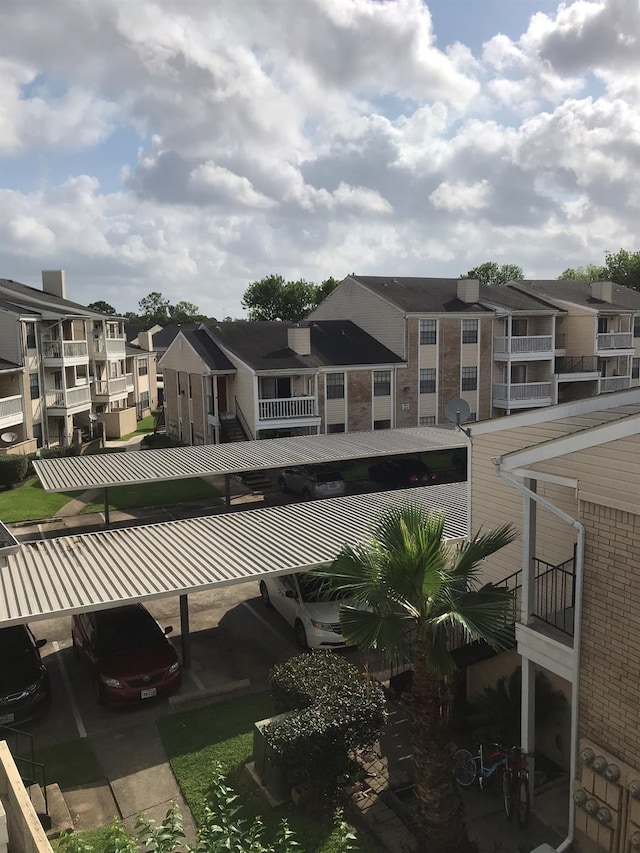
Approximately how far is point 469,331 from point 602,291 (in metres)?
13.8

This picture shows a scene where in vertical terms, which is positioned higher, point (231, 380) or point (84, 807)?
point (231, 380)

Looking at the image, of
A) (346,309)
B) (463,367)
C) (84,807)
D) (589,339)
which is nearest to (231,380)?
(346,309)

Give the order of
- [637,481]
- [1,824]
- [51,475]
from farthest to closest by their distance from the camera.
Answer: [51,475] → [637,481] → [1,824]

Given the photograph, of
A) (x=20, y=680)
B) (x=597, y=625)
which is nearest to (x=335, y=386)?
(x=20, y=680)

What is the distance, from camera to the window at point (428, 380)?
132 feet

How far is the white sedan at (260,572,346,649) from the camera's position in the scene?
578 inches

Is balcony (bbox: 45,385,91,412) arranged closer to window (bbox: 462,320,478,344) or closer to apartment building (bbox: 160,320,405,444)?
apartment building (bbox: 160,320,405,444)

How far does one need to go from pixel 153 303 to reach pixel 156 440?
127110 millimetres

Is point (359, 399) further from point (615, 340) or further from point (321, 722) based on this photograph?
point (321, 722)

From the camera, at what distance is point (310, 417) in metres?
36.2

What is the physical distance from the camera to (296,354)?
37656mm

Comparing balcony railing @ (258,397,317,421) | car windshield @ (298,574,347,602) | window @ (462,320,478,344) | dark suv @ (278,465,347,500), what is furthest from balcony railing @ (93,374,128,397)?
car windshield @ (298,574,347,602)

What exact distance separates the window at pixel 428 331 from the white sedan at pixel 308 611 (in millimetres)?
26014

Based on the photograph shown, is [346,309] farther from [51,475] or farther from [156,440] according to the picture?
[51,475]
